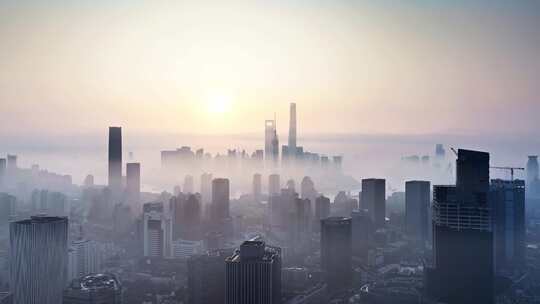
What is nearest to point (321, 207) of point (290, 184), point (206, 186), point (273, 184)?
point (290, 184)

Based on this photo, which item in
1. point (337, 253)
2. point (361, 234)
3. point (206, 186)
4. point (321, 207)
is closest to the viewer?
point (337, 253)

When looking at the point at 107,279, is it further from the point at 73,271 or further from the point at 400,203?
the point at 400,203

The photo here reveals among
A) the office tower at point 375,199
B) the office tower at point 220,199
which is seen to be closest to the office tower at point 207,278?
the office tower at point 220,199

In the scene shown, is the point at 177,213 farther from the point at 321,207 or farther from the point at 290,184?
the point at 290,184

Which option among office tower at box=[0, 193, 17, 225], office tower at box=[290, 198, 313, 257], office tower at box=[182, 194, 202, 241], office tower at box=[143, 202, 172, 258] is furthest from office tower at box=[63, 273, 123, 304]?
office tower at box=[290, 198, 313, 257]

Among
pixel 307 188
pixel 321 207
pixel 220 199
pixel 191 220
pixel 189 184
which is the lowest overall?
pixel 191 220

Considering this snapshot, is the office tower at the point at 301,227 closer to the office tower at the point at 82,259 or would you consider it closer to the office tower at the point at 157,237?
the office tower at the point at 157,237

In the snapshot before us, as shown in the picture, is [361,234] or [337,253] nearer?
[337,253]
